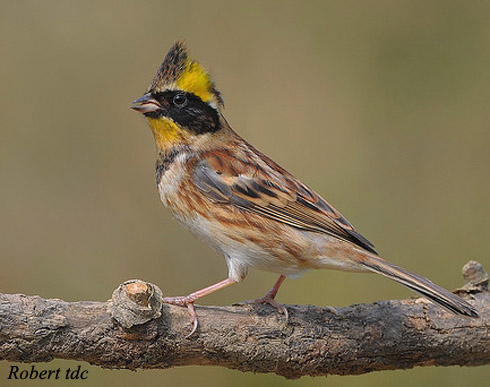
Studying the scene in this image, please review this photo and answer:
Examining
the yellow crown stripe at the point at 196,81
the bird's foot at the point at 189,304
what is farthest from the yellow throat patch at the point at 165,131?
the bird's foot at the point at 189,304

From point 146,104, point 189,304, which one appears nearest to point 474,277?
point 189,304

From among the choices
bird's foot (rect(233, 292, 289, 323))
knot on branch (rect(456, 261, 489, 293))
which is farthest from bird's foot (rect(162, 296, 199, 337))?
knot on branch (rect(456, 261, 489, 293))

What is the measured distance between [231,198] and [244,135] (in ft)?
8.14

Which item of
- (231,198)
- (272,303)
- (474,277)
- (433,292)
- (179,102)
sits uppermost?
(179,102)

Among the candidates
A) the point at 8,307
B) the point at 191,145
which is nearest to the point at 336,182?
the point at 191,145

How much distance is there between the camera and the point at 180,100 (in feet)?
16.1

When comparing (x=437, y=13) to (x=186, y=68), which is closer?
Result: (x=186, y=68)

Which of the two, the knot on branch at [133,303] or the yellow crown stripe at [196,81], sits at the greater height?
the yellow crown stripe at [196,81]

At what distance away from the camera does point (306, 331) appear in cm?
446

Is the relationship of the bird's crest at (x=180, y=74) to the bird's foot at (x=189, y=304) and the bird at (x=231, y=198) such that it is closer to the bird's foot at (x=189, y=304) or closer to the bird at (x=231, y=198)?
the bird at (x=231, y=198)

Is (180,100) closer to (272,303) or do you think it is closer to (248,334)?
(272,303)

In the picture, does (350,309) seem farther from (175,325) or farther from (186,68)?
(186,68)

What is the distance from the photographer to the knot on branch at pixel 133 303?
384cm

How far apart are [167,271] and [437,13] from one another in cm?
320
